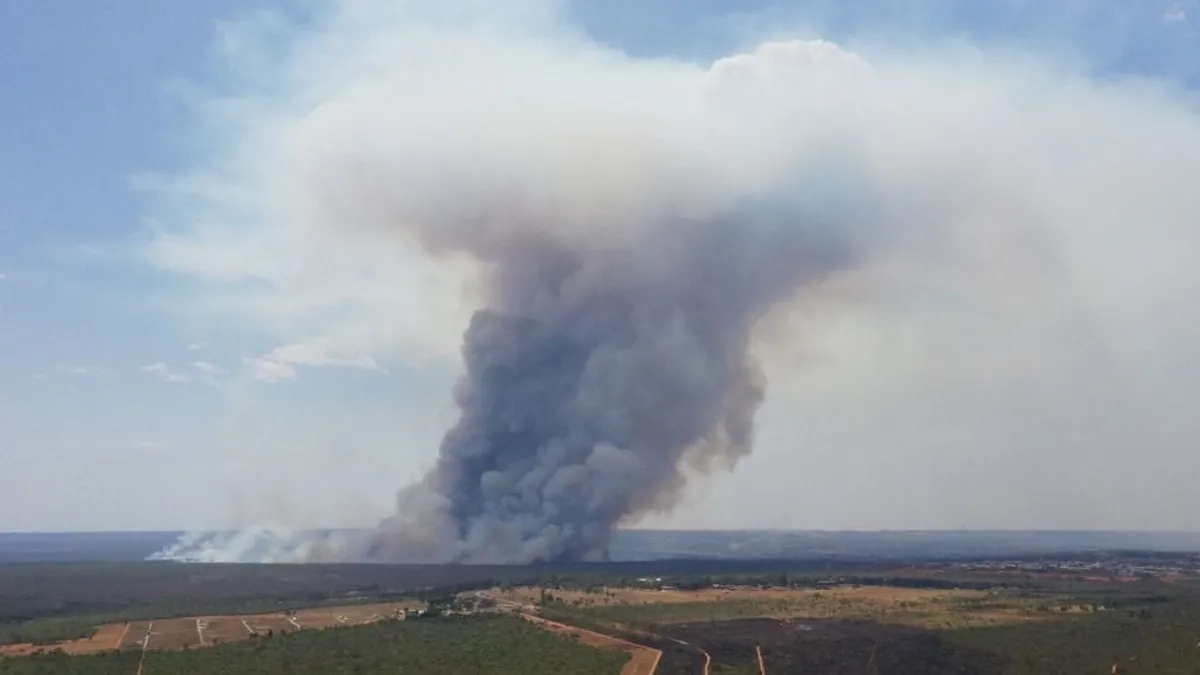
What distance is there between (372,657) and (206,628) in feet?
73.7

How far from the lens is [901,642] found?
67.6 meters

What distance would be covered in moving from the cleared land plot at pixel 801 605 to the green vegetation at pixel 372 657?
14953 mm

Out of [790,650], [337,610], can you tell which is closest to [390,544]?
[337,610]

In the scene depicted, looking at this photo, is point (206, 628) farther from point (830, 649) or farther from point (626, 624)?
point (830, 649)

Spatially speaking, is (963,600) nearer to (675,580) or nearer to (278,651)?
(675,580)

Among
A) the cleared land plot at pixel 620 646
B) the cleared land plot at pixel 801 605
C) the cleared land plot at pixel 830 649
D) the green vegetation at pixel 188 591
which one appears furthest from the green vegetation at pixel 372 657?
the green vegetation at pixel 188 591

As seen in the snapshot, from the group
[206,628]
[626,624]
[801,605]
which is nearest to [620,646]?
[626,624]

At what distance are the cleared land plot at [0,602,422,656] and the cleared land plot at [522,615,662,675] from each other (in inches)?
578

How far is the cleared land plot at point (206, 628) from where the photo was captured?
6856 centimetres

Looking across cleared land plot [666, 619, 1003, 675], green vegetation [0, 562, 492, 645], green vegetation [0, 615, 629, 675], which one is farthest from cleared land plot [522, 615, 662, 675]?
green vegetation [0, 562, 492, 645]

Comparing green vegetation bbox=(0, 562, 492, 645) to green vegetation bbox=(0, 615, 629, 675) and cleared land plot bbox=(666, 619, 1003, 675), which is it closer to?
green vegetation bbox=(0, 615, 629, 675)

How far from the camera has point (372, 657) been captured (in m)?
61.8

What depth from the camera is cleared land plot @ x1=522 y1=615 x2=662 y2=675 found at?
5850 cm

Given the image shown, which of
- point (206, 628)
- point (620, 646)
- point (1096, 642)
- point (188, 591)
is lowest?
point (1096, 642)
